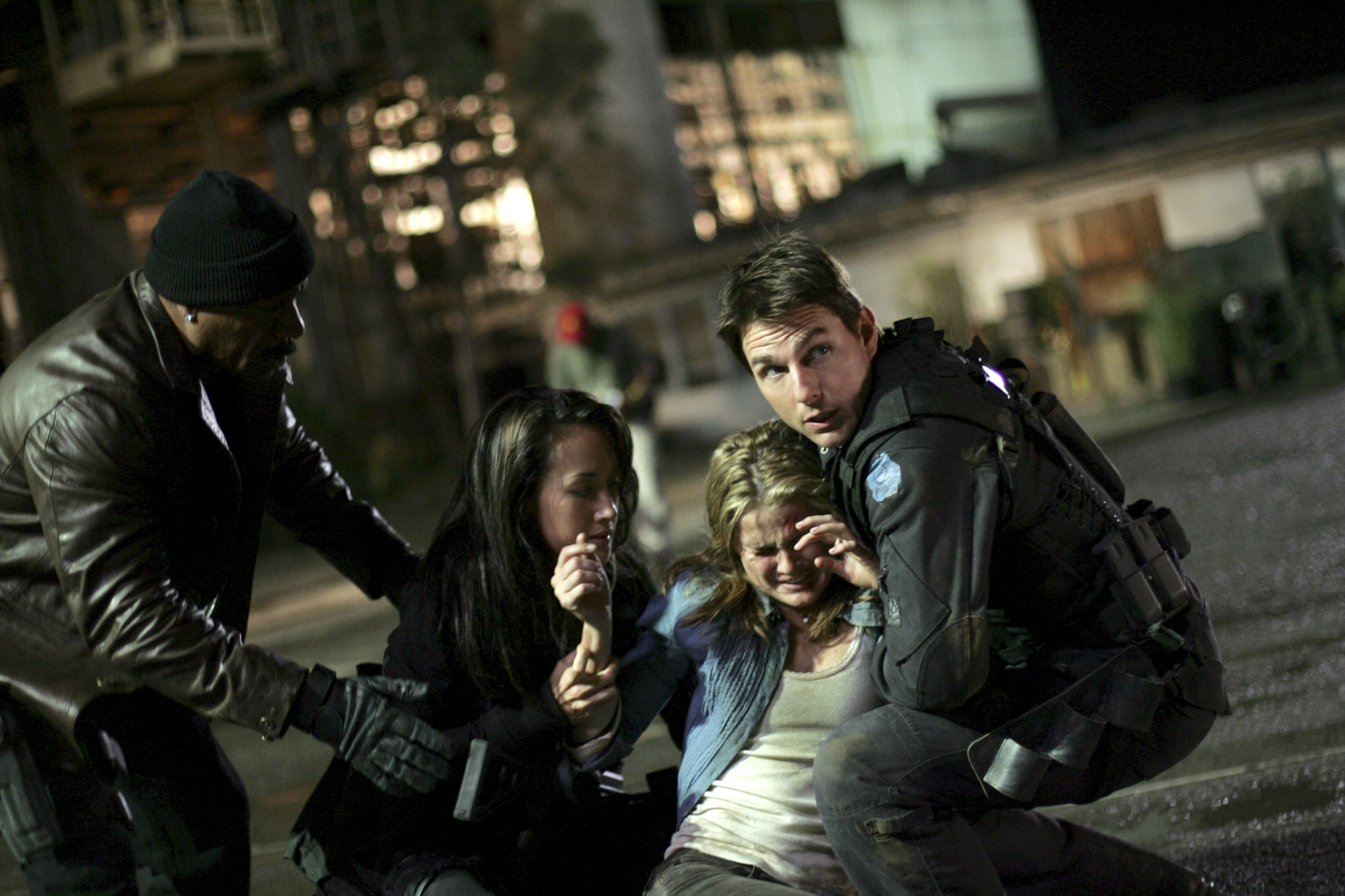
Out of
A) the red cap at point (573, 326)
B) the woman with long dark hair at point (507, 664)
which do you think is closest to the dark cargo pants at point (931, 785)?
the woman with long dark hair at point (507, 664)

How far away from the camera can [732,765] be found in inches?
103

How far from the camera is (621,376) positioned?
9.14 m

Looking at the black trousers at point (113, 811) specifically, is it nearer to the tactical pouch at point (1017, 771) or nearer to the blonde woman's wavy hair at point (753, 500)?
the blonde woman's wavy hair at point (753, 500)

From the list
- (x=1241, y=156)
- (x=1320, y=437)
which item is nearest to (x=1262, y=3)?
(x=1241, y=156)

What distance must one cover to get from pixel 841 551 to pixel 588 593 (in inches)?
20.0

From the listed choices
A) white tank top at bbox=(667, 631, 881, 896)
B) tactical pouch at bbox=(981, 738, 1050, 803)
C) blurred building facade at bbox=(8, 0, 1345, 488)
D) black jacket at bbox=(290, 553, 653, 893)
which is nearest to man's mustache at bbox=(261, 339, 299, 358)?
black jacket at bbox=(290, 553, 653, 893)

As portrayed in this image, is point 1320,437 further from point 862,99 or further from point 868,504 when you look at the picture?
point 862,99

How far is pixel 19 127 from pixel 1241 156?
18.2 m

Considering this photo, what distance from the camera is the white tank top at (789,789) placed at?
99.4 inches

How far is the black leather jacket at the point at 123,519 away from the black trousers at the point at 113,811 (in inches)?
3.5

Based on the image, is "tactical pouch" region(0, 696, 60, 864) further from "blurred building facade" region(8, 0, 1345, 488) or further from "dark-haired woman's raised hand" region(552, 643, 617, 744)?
"blurred building facade" region(8, 0, 1345, 488)

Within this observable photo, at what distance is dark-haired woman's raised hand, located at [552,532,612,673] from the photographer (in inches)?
98.2

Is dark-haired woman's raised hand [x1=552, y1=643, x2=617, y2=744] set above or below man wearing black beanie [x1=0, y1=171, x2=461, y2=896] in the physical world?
below

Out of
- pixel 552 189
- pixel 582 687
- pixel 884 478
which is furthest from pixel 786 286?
pixel 552 189
